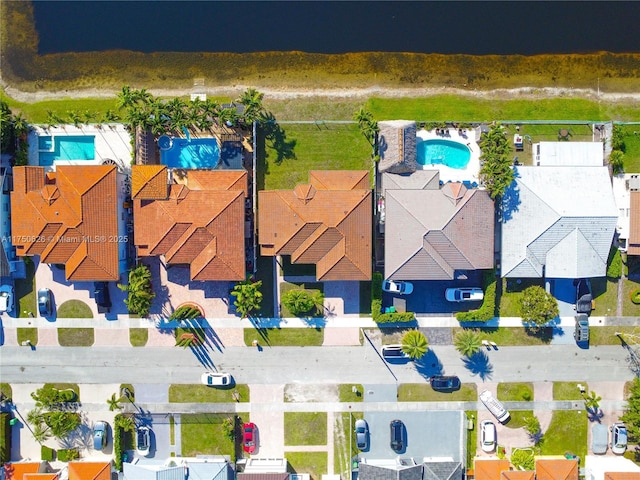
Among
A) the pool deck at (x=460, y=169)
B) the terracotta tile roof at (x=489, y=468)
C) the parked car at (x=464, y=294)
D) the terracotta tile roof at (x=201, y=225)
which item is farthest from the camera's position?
the pool deck at (x=460, y=169)

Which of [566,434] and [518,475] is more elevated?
[566,434]

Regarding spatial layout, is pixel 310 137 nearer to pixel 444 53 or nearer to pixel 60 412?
pixel 444 53

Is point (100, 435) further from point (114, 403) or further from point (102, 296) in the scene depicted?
point (102, 296)

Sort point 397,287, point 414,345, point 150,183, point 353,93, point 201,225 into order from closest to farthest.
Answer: point 201,225
point 150,183
point 414,345
point 397,287
point 353,93

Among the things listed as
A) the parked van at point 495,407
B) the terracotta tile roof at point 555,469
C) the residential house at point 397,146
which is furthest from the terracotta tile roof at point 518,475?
the residential house at point 397,146

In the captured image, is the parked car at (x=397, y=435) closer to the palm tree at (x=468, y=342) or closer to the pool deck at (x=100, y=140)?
the palm tree at (x=468, y=342)

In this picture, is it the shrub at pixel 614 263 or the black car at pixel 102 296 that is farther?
the shrub at pixel 614 263

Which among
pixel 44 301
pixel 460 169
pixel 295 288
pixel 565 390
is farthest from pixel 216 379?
pixel 565 390
